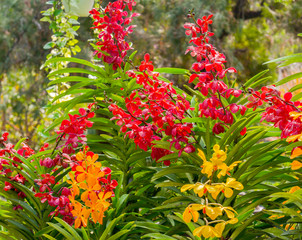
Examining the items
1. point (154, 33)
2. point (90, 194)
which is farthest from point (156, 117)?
point (154, 33)

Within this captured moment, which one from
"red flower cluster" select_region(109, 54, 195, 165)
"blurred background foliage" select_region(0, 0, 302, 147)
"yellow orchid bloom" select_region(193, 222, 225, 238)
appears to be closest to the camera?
"yellow orchid bloom" select_region(193, 222, 225, 238)

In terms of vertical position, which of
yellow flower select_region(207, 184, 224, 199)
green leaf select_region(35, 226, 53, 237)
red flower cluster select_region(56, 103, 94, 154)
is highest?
red flower cluster select_region(56, 103, 94, 154)

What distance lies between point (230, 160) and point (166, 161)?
0.19m

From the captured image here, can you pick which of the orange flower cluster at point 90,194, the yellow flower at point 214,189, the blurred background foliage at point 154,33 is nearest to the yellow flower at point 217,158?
the yellow flower at point 214,189

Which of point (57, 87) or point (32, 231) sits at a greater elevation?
point (57, 87)

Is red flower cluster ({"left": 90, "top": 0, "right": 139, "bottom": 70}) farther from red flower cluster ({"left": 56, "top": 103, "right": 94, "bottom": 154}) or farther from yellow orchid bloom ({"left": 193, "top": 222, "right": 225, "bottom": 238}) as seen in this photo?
yellow orchid bloom ({"left": 193, "top": 222, "right": 225, "bottom": 238})

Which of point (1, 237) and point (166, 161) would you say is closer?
point (166, 161)

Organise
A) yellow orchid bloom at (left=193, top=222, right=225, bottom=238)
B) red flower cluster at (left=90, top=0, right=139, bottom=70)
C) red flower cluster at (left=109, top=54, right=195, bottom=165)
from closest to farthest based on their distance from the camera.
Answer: yellow orchid bloom at (left=193, top=222, right=225, bottom=238) < red flower cluster at (left=109, top=54, right=195, bottom=165) < red flower cluster at (left=90, top=0, right=139, bottom=70)

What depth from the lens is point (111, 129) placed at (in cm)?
141

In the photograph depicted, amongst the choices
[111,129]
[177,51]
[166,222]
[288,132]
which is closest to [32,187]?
[111,129]

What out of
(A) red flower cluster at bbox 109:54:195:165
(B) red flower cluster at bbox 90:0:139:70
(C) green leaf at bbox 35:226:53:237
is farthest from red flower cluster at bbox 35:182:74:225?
(B) red flower cluster at bbox 90:0:139:70

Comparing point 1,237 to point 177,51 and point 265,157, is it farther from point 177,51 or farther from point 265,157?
point 177,51

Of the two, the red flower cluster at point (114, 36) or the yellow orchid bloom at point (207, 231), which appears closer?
the yellow orchid bloom at point (207, 231)

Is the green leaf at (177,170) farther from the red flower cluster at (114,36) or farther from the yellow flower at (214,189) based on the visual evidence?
the red flower cluster at (114,36)
